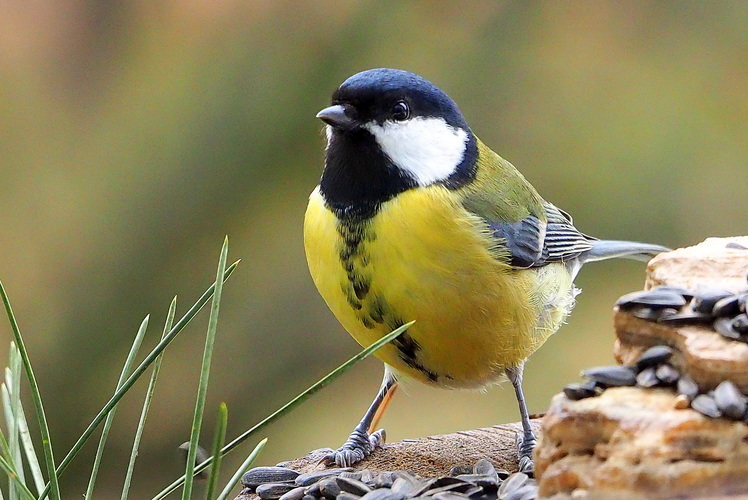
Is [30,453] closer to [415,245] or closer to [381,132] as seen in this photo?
[415,245]

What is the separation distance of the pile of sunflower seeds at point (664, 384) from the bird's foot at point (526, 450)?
0.61 m

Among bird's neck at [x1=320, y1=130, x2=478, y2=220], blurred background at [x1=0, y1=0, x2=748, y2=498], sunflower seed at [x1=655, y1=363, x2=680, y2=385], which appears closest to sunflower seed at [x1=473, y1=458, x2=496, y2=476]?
bird's neck at [x1=320, y1=130, x2=478, y2=220]

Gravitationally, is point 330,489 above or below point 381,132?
below

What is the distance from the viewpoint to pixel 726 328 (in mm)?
1047

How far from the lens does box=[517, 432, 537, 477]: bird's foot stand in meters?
1.69

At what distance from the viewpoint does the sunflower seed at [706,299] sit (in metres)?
1.11

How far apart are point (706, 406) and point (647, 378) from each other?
10cm

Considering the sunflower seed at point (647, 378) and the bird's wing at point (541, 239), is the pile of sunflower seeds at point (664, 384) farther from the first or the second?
the bird's wing at point (541, 239)

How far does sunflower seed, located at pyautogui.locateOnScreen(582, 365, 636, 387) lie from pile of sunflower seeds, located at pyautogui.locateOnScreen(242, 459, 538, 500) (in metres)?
0.32

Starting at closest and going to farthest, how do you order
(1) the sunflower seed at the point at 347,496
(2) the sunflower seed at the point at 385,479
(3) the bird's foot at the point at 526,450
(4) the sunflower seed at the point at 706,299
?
(4) the sunflower seed at the point at 706,299 → (1) the sunflower seed at the point at 347,496 → (2) the sunflower seed at the point at 385,479 → (3) the bird's foot at the point at 526,450

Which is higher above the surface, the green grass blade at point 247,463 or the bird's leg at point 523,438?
the green grass blade at point 247,463

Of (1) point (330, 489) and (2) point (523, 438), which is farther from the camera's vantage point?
(2) point (523, 438)

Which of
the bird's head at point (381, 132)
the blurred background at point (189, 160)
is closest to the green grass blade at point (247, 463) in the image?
the bird's head at point (381, 132)

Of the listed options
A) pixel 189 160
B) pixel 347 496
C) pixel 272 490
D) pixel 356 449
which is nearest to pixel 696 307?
pixel 347 496
